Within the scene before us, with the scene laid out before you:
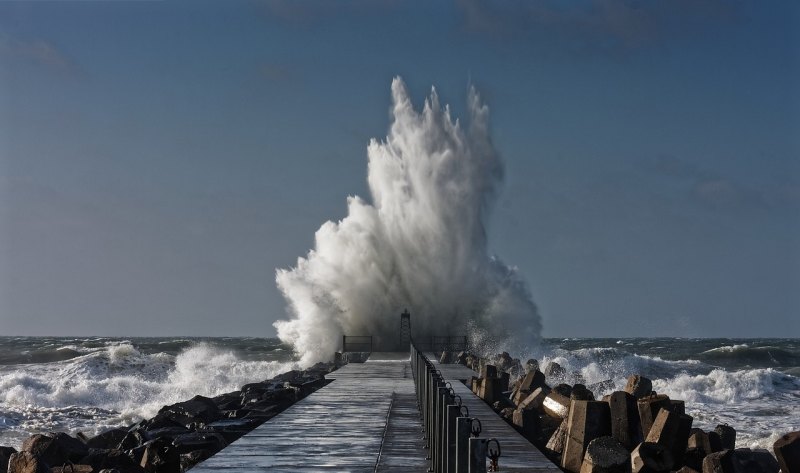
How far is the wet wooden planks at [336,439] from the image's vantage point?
9844mm

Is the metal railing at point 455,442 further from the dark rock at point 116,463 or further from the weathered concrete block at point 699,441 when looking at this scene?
the weathered concrete block at point 699,441

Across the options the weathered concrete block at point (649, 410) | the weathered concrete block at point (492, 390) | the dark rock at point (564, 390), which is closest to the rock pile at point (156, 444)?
the weathered concrete block at point (492, 390)

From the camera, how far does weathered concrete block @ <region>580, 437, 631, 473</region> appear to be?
1075 cm

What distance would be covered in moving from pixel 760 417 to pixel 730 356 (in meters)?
40.2

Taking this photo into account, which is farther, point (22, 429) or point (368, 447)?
point (22, 429)

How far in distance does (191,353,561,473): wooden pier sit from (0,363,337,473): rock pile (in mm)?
740

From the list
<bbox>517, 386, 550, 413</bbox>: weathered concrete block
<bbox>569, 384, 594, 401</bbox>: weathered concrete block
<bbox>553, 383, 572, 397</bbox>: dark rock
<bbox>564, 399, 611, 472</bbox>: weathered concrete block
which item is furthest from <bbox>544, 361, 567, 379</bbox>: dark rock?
<bbox>564, 399, 611, 472</bbox>: weathered concrete block

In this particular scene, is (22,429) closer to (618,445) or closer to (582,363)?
(618,445)

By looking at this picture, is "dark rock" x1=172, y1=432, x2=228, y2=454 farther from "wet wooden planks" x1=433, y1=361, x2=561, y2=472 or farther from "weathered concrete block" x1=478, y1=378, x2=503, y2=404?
"weathered concrete block" x1=478, y1=378, x2=503, y2=404

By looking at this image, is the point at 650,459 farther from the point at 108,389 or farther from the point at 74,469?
the point at 108,389

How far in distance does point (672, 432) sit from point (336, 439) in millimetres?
4038

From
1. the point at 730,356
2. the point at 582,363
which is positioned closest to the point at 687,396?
the point at 582,363

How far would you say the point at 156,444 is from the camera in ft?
39.3

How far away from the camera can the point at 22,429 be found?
2511cm
